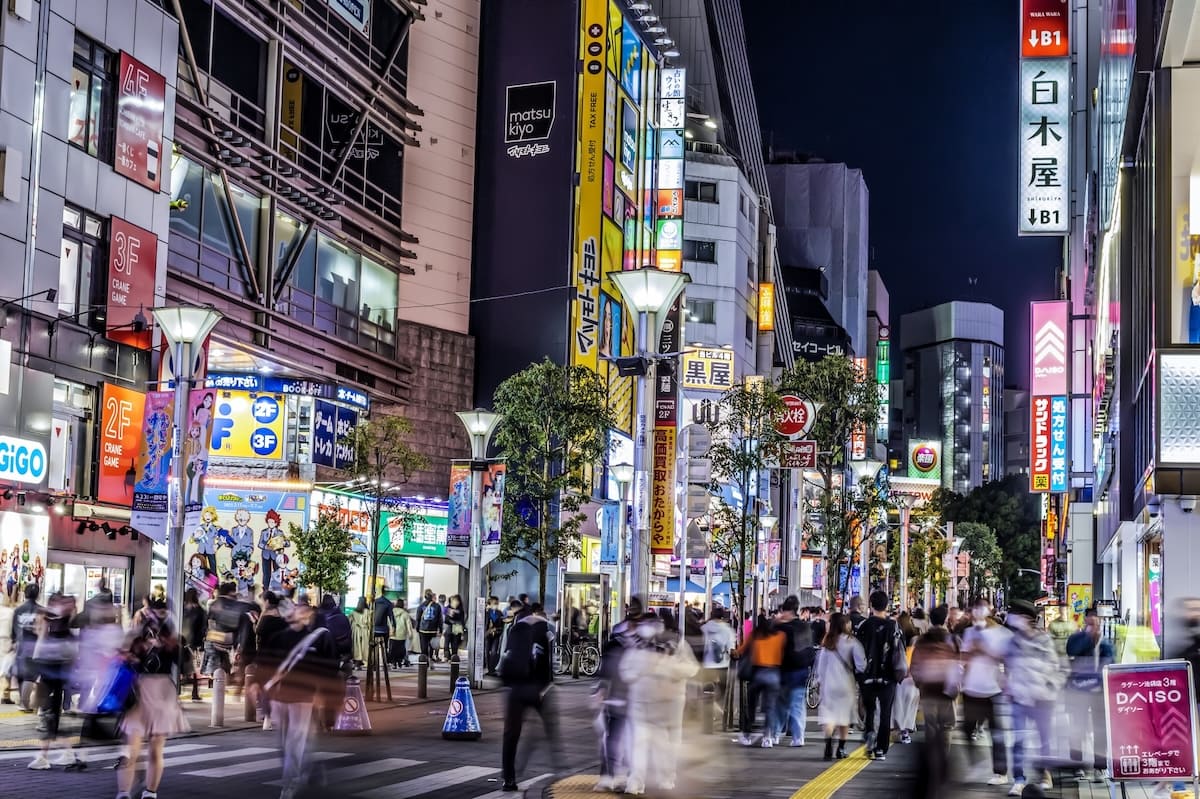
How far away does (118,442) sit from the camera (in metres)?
29.4

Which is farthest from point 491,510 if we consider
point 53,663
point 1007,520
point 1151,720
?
point 1007,520

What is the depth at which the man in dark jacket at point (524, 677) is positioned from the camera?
14.9 meters

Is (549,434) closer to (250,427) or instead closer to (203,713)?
(250,427)

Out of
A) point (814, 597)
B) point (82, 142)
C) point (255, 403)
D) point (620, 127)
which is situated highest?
point (620, 127)

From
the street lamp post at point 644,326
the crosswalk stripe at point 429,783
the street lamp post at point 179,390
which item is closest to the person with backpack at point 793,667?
the street lamp post at point 644,326

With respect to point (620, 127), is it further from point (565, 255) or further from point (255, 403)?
point (255, 403)

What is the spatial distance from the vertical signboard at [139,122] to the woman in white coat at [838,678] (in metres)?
17.5

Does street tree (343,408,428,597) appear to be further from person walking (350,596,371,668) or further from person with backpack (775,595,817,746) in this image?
person with backpack (775,595,817,746)

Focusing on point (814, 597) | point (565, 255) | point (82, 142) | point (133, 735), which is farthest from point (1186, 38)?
point (814, 597)

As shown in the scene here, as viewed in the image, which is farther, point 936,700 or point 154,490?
point 154,490

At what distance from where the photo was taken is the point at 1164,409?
21031 mm

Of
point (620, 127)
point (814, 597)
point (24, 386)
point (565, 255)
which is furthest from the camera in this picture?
point (814, 597)

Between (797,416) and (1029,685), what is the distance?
2660cm

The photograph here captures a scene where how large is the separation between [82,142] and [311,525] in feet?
45.4
